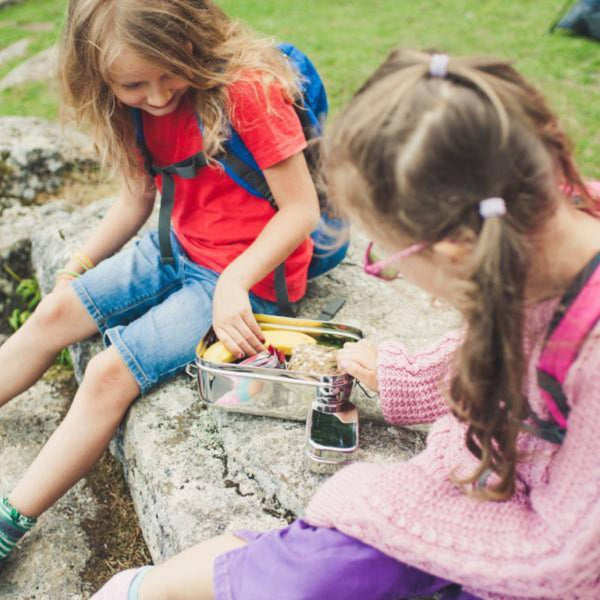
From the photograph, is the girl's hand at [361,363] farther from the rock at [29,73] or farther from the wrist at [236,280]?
the rock at [29,73]

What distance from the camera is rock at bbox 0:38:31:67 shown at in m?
7.17

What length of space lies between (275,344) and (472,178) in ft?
3.64

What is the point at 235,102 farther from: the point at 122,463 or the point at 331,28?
the point at 331,28

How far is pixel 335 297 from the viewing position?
268cm

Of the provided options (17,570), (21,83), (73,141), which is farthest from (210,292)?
(21,83)

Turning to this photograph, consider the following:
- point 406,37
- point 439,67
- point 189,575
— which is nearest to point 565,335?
point 439,67

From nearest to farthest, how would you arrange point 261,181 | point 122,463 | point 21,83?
point 261,181 < point 122,463 < point 21,83

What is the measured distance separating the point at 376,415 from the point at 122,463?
3.19 feet

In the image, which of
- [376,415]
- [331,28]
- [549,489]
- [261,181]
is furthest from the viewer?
[331,28]

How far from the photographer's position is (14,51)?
7398mm

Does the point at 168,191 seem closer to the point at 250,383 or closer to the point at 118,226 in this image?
the point at 118,226

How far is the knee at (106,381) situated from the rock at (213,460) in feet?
0.34

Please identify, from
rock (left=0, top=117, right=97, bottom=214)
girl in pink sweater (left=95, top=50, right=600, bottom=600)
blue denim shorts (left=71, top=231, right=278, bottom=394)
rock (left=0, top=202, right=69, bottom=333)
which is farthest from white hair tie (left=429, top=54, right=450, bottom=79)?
rock (left=0, top=117, right=97, bottom=214)

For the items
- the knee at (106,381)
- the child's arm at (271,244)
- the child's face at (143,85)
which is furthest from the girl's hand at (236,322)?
the child's face at (143,85)
